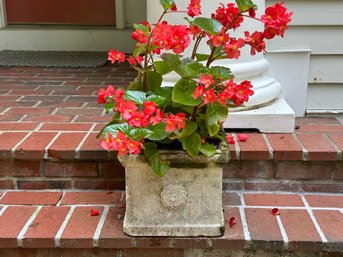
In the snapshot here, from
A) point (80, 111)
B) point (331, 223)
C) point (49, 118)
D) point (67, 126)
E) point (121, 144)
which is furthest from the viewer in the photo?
point (80, 111)

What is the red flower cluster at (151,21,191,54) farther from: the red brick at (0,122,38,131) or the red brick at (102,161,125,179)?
the red brick at (0,122,38,131)

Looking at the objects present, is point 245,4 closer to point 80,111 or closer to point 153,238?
point 153,238

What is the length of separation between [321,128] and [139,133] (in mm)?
1018

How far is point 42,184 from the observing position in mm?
1701

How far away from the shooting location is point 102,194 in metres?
1.66

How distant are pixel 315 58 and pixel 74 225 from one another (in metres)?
1.40

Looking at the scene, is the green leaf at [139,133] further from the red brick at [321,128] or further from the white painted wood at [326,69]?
the white painted wood at [326,69]

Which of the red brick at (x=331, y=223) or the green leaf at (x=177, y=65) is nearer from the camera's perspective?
the green leaf at (x=177, y=65)

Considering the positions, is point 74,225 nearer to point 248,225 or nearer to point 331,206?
point 248,225

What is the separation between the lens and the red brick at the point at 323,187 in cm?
168

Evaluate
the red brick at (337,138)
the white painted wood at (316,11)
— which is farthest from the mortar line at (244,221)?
the white painted wood at (316,11)

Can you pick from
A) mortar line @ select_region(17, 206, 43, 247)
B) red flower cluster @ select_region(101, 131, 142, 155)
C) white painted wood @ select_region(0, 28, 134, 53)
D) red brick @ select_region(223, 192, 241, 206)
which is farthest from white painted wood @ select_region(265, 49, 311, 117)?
white painted wood @ select_region(0, 28, 134, 53)

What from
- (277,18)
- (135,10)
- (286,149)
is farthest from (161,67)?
(135,10)

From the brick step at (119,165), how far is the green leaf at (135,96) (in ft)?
1.33
